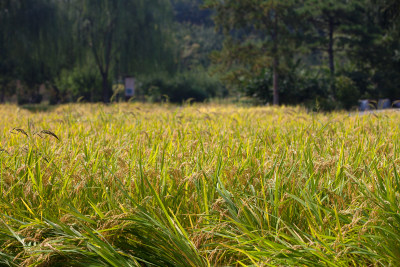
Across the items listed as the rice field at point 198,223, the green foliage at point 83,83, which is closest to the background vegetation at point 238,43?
the green foliage at point 83,83

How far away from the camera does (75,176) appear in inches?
85.0

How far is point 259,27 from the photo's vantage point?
57.8 feet

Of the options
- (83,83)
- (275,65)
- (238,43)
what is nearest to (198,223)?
(275,65)

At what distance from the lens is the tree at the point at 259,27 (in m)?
16.4

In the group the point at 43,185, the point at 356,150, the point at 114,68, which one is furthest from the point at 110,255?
the point at 114,68

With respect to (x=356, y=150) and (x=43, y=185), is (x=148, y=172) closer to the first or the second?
(x=43, y=185)

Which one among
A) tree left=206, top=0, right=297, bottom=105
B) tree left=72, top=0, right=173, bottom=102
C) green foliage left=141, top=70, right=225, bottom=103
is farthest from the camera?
green foliage left=141, top=70, right=225, bottom=103

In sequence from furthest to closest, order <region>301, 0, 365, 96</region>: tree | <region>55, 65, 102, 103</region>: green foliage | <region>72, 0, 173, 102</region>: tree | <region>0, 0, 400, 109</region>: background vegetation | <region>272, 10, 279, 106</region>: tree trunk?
<region>55, 65, 102, 103</region>: green foliage → <region>72, 0, 173, 102</region>: tree → <region>301, 0, 365, 96</region>: tree → <region>0, 0, 400, 109</region>: background vegetation → <region>272, 10, 279, 106</region>: tree trunk

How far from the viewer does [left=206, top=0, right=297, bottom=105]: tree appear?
1641 centimetres

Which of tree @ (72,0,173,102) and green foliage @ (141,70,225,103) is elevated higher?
tree @ (72,0,173,102)

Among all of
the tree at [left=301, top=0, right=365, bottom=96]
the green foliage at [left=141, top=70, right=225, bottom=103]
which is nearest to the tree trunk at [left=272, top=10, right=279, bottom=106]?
the tree at [left=301, top=0, right=365, bottom=96]

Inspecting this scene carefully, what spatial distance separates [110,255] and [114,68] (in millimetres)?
23173

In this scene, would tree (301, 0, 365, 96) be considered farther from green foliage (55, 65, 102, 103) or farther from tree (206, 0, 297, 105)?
green foliage (55, 65, 102, 103)

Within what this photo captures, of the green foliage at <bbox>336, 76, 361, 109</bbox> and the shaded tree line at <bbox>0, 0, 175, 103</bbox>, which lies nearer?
the green foliage at <bbox>336, 76, 361, 109</bbox>
